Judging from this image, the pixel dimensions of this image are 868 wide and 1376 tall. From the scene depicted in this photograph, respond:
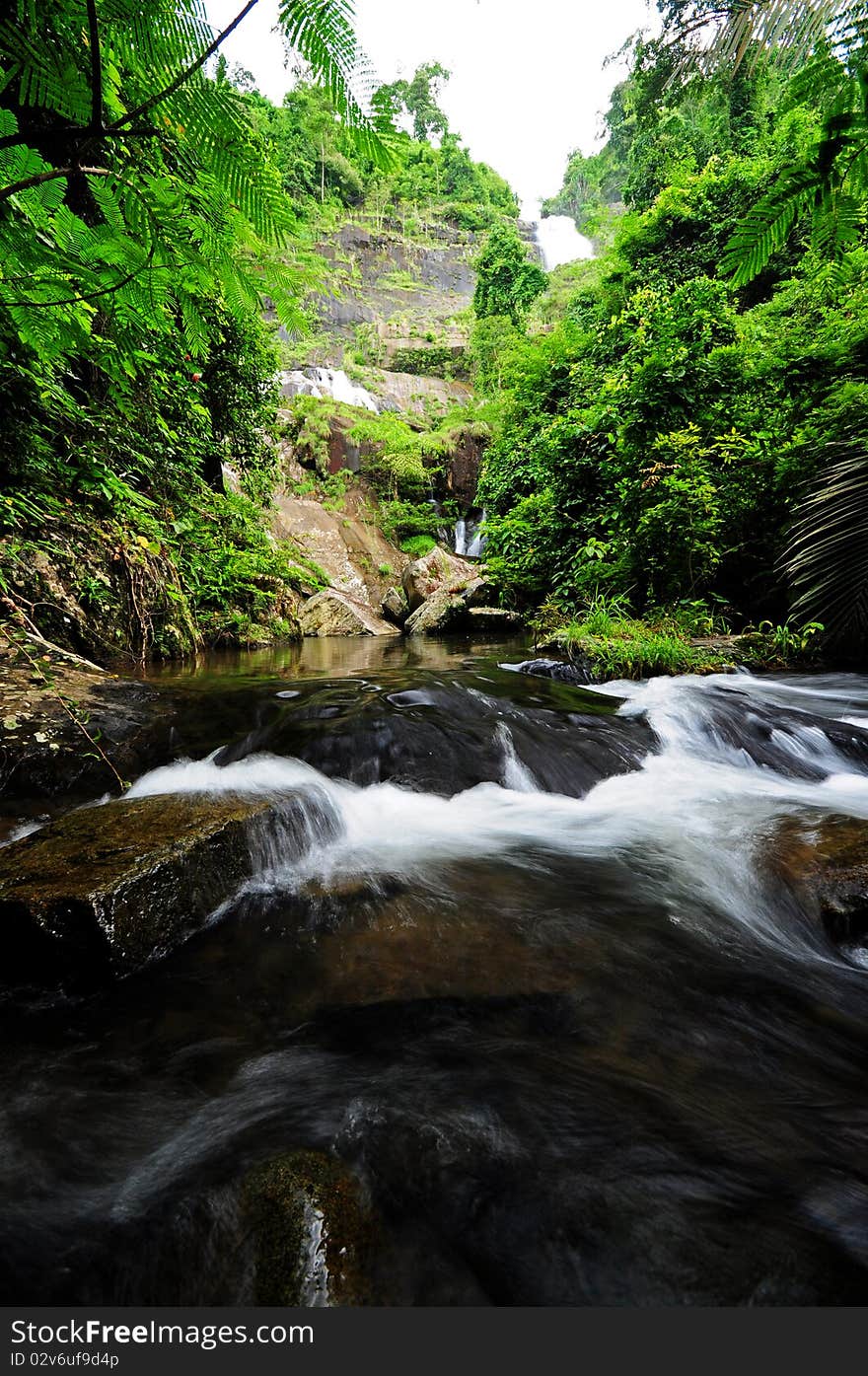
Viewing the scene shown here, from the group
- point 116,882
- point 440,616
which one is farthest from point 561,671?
point 440,616

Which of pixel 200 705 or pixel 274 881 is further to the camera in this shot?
pixel 200 705

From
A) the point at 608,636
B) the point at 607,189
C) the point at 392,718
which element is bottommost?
the point at 392,718

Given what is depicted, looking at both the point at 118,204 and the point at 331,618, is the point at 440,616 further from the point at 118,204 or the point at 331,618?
the point at 118,204

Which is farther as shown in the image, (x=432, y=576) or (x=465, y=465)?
(x=465, y=465)

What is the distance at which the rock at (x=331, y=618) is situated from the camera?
13.4 metres

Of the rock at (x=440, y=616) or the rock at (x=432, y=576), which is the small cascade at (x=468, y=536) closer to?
the rock at (x=432, y=576)

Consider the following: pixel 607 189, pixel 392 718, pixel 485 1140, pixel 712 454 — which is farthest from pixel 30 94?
pixel 607 189

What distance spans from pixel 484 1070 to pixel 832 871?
5.78 feet

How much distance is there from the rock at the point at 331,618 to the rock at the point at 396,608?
908 mm

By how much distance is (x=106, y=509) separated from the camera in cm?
469

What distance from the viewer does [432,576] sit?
15414 millimetres

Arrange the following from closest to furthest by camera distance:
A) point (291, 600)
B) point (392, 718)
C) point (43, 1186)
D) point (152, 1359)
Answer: point (152, 1359), point (43, 1186), point (392, 718), point (291, 600)

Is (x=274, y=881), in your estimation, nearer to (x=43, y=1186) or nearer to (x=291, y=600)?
(x=43, y=1186)

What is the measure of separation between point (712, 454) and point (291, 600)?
26.3 ft
